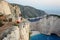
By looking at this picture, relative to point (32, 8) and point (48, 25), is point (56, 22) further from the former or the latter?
point (32, 8)

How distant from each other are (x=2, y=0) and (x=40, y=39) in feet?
11.3

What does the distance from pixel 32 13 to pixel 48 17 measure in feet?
5.26

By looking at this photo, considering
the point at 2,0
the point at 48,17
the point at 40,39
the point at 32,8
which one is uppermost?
the point at 2,0

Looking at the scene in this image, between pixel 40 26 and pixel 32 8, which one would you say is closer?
pixel 32 8

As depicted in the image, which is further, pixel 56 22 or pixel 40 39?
pixel 56 22

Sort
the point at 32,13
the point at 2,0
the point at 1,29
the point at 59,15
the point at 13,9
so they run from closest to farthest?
1. the point at 1,29
2. the point at 2,0
3. the point at 13,9
4. the point at 32,13
5. the point at 59,15

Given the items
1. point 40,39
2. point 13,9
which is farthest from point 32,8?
point 13,9

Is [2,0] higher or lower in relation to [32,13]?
higher

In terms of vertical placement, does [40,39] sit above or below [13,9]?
below

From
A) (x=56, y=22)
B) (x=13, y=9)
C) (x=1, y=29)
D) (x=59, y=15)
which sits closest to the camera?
(x=1, y=29)

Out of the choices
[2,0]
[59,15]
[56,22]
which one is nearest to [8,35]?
[2,0]

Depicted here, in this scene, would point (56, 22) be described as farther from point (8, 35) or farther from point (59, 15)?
point (8, 35)

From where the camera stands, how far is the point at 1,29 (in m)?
2.77

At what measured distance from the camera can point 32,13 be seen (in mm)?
7391
